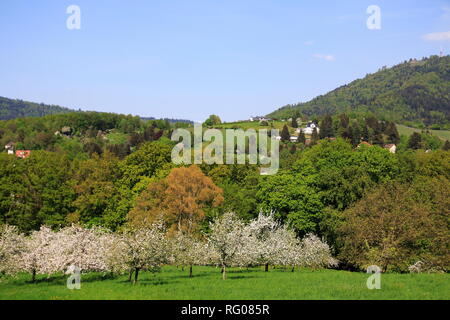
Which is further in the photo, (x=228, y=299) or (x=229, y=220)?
(x=229, y=220)

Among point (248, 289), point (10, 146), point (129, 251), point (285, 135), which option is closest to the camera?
point (248, 289)

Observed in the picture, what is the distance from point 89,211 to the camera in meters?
57.1

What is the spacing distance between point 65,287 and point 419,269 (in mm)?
26536

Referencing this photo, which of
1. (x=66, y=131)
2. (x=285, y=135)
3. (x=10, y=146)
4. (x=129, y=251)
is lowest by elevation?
(x=129, y=251)

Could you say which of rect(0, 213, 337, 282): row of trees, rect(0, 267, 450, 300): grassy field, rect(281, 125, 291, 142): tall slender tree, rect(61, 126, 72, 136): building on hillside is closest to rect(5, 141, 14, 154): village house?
rect(61, 126, 72, 136): building on hillside

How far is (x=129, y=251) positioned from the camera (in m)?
28.4

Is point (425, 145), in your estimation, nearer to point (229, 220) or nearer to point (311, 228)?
point (311, 228)

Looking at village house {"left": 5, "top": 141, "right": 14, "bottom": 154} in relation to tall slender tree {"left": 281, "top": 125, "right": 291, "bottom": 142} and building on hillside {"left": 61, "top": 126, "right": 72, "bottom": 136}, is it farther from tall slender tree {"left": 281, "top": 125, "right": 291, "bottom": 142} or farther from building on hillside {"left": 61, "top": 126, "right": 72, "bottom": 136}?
tall slender tree {"left": 281, "top": 125, "right": 291, "bottom": 142}

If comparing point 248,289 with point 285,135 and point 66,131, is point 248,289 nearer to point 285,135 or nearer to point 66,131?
point 285,135

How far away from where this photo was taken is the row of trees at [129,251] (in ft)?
94.1

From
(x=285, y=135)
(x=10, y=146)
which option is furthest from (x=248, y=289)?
(x=285, y=135)
